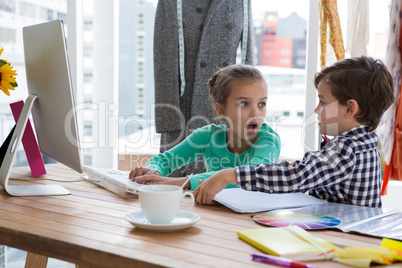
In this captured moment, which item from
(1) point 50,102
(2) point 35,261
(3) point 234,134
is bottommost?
(2) point 35,261

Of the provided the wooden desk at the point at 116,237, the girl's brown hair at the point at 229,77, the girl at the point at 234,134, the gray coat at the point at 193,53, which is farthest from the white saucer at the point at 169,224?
the gray coat at the point at 193,53

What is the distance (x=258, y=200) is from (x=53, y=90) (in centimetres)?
61

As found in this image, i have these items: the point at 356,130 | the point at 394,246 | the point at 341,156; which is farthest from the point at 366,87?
the point at 394,246

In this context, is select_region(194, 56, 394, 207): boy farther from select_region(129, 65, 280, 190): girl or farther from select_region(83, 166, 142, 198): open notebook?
select_region(129, 65, 280, 190): girl

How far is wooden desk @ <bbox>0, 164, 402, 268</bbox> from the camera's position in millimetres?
655

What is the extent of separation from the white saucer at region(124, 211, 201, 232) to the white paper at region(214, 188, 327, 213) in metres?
0.14

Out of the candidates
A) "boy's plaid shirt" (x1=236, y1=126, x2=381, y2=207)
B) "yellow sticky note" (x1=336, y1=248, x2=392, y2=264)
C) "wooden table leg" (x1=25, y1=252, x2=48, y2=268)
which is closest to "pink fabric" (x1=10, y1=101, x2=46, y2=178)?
"wooden table leg" (x1=25, y1=252, x2=48, y2=268)

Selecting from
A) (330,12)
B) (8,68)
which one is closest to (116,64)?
(330,12)

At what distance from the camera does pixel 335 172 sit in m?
1.03

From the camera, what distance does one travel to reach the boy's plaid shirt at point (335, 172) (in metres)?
1.02

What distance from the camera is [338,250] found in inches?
26.5

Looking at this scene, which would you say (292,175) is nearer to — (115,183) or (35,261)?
(115,183)

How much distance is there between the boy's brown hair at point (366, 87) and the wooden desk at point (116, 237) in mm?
494

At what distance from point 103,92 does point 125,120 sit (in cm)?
38
